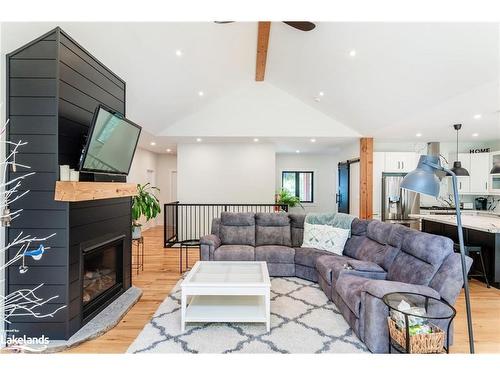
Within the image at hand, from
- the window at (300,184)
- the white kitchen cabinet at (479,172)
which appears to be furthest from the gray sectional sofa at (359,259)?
the window at (300,184)

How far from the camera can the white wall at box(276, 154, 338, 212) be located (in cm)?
927

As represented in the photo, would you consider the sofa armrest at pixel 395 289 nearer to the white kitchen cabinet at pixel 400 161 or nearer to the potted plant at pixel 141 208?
the potted plant at pixel 141 208

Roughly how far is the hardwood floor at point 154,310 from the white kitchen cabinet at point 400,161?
285cm

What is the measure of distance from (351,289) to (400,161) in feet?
15.2

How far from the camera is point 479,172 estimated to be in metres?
6.03

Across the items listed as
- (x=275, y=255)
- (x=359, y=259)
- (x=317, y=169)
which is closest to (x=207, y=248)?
(x=275, y=255)

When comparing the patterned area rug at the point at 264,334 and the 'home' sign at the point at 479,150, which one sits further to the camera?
the 'home' sign at the point at 479,150

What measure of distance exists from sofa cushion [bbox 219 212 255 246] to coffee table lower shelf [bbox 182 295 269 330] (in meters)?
1.51

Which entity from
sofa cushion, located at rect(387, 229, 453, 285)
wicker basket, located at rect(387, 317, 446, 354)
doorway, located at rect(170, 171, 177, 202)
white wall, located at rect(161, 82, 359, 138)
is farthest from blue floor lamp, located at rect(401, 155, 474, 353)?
doorway, located at rect(170, 171, 177, 202)

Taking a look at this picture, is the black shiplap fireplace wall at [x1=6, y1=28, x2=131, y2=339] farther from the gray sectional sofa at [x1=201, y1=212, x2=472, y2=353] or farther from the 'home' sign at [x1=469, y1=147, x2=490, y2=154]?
the 'home' sign at [x1=469, y1=147, x2=490, y2=154]

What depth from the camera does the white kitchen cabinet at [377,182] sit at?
20.0 feet

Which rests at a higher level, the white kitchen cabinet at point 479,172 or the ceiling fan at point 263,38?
the ceiling fan at point 263,38
